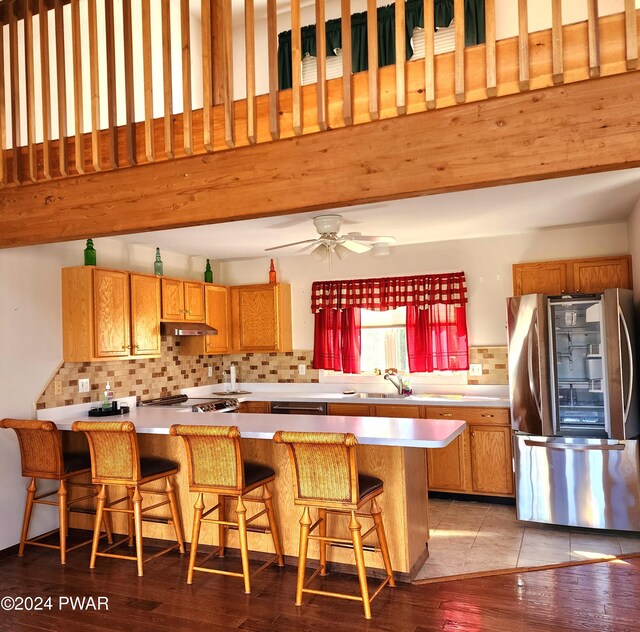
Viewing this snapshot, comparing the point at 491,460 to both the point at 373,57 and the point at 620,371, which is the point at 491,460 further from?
the point at 373,57

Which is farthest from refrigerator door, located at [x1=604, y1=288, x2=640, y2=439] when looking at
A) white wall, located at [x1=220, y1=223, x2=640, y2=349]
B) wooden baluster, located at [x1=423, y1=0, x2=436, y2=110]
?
wooden baluster, located at [x1=423, y1=0, x2=436, y2=110]

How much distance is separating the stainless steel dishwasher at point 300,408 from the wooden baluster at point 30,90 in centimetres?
315

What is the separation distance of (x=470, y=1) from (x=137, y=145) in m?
2.79

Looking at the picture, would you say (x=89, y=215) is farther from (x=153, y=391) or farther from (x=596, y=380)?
(x=596, y=380)

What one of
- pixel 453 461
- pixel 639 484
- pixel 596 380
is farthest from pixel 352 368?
pixel 639 484

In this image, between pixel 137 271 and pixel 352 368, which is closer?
pixel 137 271

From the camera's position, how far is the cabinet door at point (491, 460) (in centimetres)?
474

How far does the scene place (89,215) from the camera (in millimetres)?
3021

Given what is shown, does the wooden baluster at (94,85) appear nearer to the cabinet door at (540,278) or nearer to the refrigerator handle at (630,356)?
the refrigerator handle at (630,356)

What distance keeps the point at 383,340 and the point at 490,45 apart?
3914 mm

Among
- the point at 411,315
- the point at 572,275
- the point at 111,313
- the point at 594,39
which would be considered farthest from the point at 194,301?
the point at 594,39

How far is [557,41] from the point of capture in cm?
210

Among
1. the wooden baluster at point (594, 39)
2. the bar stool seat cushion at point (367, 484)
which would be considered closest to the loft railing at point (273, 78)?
the wooden baluster at point (594, 39)

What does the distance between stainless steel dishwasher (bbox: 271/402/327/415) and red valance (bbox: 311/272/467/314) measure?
1.06 meters
